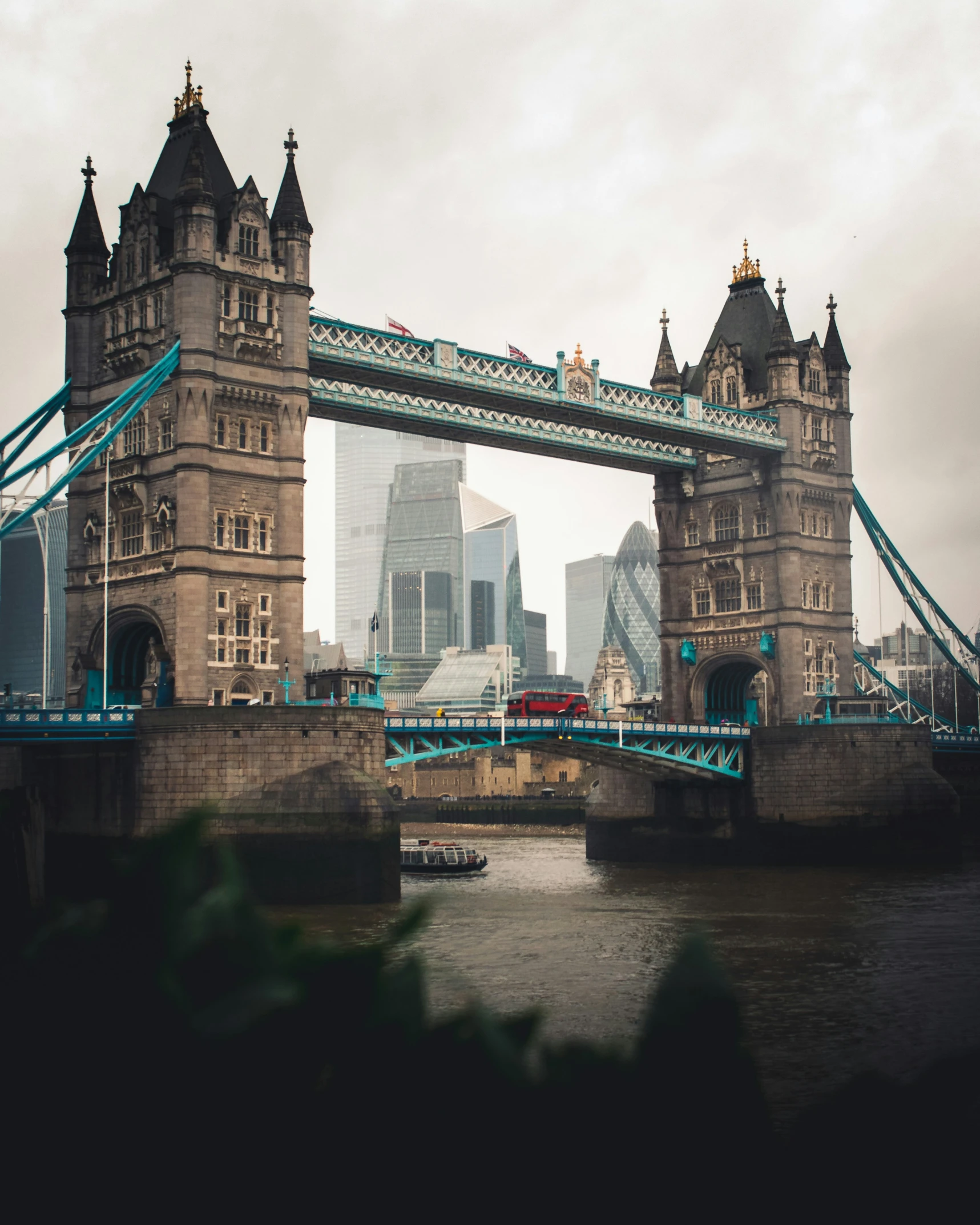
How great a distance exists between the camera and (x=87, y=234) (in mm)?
57844

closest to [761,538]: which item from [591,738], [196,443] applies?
[591,738]

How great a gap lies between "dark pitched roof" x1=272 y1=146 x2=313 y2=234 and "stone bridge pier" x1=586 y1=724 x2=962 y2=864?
2898cm

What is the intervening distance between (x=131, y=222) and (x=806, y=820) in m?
37.7

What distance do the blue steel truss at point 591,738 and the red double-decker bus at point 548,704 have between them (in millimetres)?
2301

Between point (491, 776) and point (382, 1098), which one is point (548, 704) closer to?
point (382, 1098)

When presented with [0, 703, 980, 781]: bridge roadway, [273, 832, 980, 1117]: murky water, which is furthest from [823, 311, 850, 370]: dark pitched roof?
[273, 832, 980, 1117]: murky water

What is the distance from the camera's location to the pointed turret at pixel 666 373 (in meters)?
80.1

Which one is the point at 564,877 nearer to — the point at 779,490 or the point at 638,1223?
the point at 779,490

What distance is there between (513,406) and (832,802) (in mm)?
22585

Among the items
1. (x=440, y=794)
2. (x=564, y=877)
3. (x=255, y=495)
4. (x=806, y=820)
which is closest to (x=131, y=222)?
(x=255, y=495)

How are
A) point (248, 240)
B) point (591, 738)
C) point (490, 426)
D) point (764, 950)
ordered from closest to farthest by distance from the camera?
point (764, 950) → point (248, 240) → point (591, 738) → point (490, 426)

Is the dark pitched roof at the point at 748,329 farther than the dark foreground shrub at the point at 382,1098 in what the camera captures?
Yes

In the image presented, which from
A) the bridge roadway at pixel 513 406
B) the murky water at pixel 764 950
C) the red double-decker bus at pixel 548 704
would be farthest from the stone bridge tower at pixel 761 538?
the murky water at pixel 764 950

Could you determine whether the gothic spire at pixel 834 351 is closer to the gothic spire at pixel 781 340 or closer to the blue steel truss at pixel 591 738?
the gothic spire at pixel 781 340
